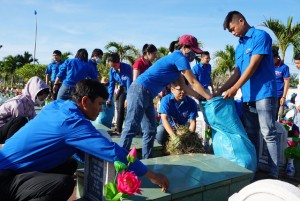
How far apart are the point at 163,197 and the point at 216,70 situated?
1822 cm

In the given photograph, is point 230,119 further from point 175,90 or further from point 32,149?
point 32,149

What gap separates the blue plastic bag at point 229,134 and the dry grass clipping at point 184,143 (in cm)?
46

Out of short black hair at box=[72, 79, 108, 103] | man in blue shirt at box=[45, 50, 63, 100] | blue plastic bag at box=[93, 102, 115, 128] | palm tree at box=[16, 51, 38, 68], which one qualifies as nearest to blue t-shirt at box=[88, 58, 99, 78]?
blue plastic bag at box=[93, 102, 115, 128]

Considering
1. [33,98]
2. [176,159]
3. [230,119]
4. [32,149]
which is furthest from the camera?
[33,98]

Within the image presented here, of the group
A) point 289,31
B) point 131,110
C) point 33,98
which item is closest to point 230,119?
point 131,110

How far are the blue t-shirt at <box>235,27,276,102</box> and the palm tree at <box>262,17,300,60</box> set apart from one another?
10.4 m

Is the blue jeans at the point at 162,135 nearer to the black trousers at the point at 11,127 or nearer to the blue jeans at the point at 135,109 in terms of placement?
the blue jeans at the point at 135,109

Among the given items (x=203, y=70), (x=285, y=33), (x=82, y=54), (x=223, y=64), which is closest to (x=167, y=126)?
(x=82, y=54)

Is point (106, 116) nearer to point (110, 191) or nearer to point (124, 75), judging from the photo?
point (124, 75)

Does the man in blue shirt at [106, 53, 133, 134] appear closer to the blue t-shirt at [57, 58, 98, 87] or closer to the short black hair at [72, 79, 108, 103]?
the blue t-shirt at [57, 58, 98, 87]

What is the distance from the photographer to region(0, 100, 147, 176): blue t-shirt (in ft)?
6.17

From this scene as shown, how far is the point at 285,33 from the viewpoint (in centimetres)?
1259

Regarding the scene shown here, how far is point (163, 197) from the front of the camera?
2.04m

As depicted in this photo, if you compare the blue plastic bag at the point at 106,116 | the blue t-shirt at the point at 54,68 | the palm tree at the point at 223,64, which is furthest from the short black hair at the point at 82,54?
the palm tree at the point at 223,64
